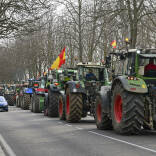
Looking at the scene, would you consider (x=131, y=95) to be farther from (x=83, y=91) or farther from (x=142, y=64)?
(x=83, y=91)

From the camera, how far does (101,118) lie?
14.5 m

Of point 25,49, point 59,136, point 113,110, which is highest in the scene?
point 25,49

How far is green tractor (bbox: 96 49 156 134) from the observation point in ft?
39.9

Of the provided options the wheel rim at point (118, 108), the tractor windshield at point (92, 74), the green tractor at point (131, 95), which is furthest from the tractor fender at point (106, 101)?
the tractor windshield at point (92, 74)

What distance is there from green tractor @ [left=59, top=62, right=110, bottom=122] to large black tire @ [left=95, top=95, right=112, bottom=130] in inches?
70.8

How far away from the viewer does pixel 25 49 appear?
56.2m

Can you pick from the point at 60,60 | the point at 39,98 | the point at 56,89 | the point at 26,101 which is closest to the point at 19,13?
the point at 56,89

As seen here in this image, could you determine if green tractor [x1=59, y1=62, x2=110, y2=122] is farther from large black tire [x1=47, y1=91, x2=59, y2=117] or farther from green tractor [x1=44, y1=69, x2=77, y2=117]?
large black tire [x1=47, y1=91, x2=59, y2=117]

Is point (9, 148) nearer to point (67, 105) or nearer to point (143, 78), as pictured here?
point (143, 78)

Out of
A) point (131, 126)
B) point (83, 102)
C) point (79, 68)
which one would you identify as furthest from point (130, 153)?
point (79, 68)

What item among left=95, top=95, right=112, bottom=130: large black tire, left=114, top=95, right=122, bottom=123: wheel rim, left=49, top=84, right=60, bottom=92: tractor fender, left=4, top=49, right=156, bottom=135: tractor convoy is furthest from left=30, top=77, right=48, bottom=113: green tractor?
left=114, top=95, right=122, bottom=123: wheel rim

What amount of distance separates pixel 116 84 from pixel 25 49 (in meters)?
44.1

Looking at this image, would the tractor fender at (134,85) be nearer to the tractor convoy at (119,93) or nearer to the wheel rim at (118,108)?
the tractor convoy at (119,93)

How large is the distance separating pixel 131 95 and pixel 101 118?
2.49 m
